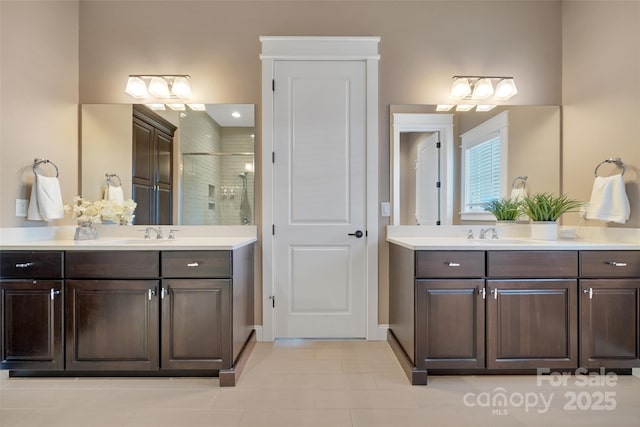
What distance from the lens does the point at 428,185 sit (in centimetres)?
272

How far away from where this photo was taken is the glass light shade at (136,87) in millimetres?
2639

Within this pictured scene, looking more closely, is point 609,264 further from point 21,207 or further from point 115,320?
point 21,207

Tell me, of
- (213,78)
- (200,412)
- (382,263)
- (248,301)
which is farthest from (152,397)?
(213,78)

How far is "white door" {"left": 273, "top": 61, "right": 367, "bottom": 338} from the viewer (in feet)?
8.91

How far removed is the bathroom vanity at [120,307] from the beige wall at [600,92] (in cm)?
266

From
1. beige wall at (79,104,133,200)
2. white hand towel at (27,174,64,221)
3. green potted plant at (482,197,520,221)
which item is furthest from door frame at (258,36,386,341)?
white hand towel at (27,174,64,221)

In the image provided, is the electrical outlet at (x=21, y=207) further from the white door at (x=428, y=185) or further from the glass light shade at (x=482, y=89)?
the glass light shade at (x=482, y=89)

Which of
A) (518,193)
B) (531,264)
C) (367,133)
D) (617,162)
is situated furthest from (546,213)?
(367,133)

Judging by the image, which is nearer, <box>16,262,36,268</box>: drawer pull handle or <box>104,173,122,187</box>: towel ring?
<box>16,262,36,268</box>: drawer pull handle

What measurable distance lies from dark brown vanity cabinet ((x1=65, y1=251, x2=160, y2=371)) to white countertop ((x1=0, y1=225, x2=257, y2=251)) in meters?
0.06

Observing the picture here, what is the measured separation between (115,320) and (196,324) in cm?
49

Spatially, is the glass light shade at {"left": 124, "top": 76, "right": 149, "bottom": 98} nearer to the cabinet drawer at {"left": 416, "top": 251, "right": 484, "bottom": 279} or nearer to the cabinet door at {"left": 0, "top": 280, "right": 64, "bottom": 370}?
the cabinet door at {"left": 0, "top": 280, "right": 64, "bottom": 370}

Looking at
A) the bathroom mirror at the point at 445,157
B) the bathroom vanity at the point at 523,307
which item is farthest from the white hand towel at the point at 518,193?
the bathroom vanity at the point at 523,307

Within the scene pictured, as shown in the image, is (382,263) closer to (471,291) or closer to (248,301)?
(471,291)
